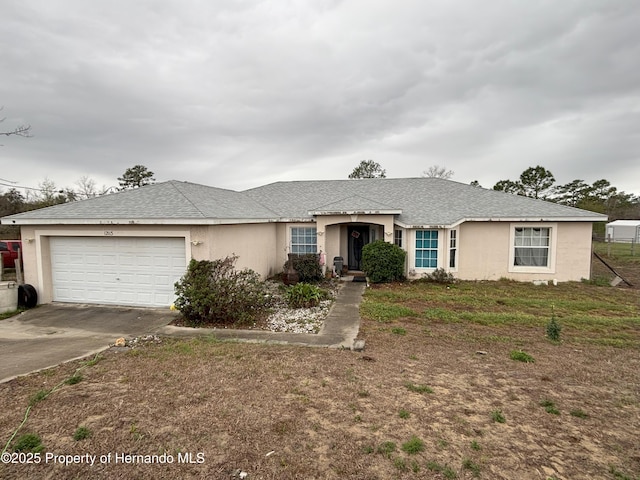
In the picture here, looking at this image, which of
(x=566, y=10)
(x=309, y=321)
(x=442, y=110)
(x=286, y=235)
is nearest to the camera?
(x=309, y=321)

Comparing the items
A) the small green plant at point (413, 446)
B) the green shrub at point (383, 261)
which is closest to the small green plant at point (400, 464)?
the small green plant at point (413, 446)

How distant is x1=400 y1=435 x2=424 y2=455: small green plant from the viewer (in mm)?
3250

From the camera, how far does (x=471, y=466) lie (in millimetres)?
3035

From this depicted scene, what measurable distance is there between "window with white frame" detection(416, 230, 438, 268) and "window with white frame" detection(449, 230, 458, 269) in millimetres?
726

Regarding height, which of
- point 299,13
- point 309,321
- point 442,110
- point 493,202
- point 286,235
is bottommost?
point 309,321

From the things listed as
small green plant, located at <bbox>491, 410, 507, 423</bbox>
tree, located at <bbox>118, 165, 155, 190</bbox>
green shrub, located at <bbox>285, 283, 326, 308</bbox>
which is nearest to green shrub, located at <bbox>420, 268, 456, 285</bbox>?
green shrub, located at <bbox>285, 283, 326, 308</bbox>

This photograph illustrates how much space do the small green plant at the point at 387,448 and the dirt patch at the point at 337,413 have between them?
1 cm

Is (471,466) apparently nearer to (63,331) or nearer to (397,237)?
(63,331)

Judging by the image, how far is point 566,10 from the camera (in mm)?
10242

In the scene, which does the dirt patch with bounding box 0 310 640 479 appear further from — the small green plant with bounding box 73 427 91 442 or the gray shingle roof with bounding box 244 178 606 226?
the gray shingle roof with bounding box 244 178 606 226

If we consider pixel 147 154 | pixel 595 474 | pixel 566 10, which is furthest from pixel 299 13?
pixel 147 154

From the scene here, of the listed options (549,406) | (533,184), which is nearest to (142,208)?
(549,406)

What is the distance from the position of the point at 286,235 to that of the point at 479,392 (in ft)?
39.5

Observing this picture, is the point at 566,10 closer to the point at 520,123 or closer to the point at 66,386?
the point at 520,123
